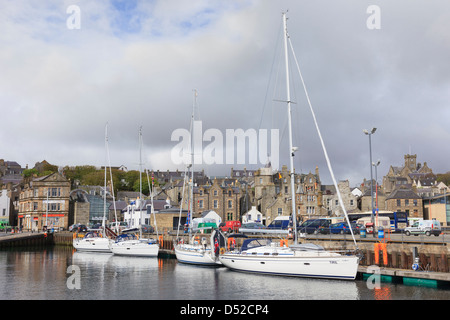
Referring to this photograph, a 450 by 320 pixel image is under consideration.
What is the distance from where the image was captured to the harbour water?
85.0 ft

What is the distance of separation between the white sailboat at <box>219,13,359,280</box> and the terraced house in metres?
63.9

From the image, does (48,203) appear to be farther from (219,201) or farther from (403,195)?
(403,195)

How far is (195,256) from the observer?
134ft

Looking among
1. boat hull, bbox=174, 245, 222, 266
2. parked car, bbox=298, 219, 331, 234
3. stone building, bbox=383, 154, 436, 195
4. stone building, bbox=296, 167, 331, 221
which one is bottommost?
boat hull, bbox=174, 245, 222, 266

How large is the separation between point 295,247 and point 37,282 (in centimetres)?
1993

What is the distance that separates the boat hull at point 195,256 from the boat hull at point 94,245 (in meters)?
19.2

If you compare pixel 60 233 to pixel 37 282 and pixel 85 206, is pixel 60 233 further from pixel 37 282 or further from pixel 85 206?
pixel 37 282

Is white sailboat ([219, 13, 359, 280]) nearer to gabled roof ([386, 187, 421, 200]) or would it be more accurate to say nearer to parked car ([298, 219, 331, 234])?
parked car ([298, 219, 331, 234])

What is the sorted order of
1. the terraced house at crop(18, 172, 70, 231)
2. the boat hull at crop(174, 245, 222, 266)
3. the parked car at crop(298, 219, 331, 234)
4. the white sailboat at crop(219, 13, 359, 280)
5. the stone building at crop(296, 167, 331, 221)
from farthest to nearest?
1. the terraced house at crop(18, 172, 70, 231)
2. the stone building at crop(296, 167, 331, 221)
3. the parked car at crop(298, 219, 331, 234)
4. the boat hull at crop(174, 245, 222, 266)
5. the white sailboat at crop(219, 13, 359, 280)

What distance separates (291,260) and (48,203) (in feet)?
237

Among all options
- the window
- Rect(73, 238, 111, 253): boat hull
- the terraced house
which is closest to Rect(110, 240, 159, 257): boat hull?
Rect(73, 238, 111, 253): boat hull

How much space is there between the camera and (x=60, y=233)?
78375 millimetres
